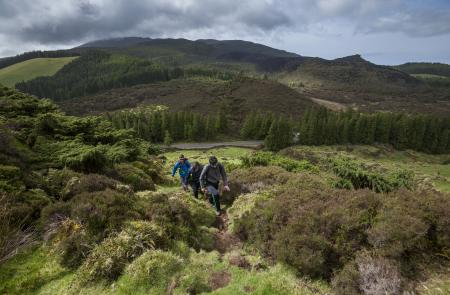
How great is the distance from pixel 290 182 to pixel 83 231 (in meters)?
7.93

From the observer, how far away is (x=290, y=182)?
13.3 meters

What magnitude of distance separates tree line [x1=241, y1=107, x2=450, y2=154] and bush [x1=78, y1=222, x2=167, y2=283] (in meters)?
88.0

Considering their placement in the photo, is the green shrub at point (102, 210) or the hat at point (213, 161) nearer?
the green shrub at point (102, 210)

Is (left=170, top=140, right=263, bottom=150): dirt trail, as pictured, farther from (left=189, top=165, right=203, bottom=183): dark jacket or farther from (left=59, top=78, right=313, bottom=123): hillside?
(left=189, top=165, right=203, bottom=183): dark jacket

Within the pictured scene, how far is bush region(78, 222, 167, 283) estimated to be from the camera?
736 centimetres

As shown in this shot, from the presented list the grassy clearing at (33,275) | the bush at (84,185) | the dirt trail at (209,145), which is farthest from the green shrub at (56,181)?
the dirt trail at (209,145)

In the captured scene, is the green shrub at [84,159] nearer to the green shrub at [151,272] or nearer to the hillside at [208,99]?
the green shrub at [151,272]

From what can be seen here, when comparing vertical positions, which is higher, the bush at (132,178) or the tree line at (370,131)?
the bush at (132,178)

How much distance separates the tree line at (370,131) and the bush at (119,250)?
88.0m

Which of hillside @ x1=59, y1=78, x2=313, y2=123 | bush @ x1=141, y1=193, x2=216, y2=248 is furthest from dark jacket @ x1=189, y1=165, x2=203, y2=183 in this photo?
hillside @ x1=59, y1=78, x2=313, y2=123

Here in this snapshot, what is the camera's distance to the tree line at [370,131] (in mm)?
96562

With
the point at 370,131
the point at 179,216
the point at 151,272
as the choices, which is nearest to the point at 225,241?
the point at 179,216

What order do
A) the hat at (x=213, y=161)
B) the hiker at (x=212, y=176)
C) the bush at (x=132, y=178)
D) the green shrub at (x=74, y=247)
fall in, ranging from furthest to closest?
the bush at (x=132, y=178)
the hiker at (x=212, y=176)
the hat at (x=213, y=161)
the green shrub at (x=74, y=247)

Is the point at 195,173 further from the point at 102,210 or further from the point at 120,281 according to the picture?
the point at 120,281
